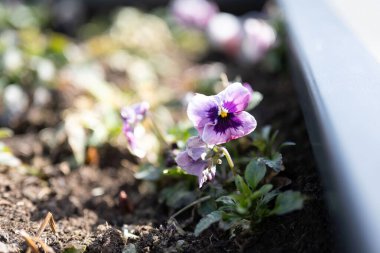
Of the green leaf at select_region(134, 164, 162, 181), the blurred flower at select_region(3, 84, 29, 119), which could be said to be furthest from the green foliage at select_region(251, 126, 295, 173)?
the blurred flower at select_region(3, 84, 29, 119)

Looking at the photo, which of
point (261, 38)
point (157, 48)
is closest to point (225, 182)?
point (261, 38)

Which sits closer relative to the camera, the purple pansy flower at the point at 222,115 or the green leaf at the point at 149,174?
the purple pansy flower at the point at 222,115

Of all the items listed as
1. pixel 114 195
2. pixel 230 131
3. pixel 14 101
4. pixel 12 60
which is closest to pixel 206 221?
pixel 230 131

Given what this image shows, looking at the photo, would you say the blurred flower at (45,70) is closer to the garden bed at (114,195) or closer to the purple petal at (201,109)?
the garden bed at (114,195)

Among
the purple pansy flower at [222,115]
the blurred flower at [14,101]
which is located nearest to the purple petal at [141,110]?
the purple pansy flower at [222,115]

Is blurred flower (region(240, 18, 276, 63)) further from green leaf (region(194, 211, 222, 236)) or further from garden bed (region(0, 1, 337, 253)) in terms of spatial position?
green leaf (region(194, 211, 222, 236))

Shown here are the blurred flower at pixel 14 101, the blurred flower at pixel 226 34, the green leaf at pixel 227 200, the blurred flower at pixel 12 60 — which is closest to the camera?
the green leaf at pixel 227 200
